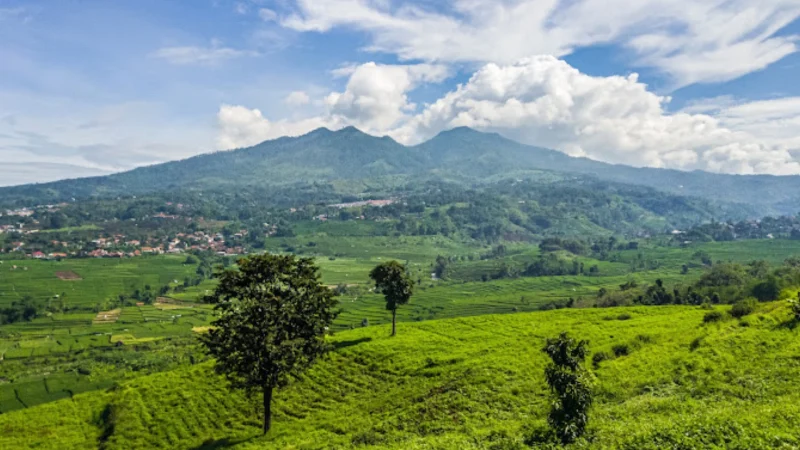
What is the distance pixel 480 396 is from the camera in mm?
41125

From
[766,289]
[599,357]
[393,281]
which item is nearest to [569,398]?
[599,357]

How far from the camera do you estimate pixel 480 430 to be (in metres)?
32.7

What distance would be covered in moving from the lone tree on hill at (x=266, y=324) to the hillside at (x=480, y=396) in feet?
18.8

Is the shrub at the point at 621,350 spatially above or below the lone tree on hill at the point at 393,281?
below

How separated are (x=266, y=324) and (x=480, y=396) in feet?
63.7

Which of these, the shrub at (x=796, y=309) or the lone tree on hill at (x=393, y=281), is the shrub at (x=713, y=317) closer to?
the shrub at (x=796, y=309)

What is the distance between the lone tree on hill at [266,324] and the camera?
41688 mm

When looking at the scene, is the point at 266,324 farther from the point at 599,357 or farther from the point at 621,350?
the point at 621,350

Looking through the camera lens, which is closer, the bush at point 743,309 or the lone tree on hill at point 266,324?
the lone tree on hill at point 266,324

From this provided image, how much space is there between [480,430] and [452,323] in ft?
135

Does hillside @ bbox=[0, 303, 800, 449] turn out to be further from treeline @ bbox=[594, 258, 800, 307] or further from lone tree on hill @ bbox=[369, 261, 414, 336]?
treeline @ bbox=[594, 258, 800, 307]

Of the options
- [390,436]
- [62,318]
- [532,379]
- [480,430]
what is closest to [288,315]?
[390,436]

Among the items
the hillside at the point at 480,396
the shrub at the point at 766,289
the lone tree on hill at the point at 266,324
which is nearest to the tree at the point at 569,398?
the hillside at the point at 480,396

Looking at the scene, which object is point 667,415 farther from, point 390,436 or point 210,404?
point 210,404
